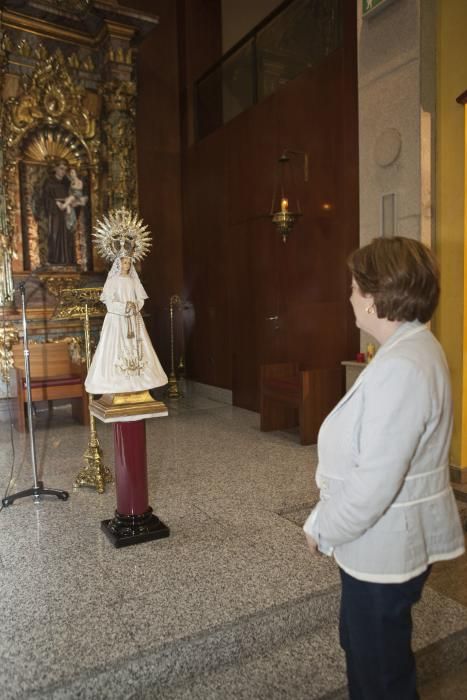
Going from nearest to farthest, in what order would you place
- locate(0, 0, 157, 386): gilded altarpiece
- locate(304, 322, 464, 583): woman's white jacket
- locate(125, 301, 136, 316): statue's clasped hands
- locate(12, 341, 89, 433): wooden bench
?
locate(304, 322, 464, 583): woman's white jacket, locate(125, 301, 136, 316): statue's clasped hands, locate(12, 341, 89, 433): wooden bench, locate(0, 0, 157, 386): gilded altarpiece

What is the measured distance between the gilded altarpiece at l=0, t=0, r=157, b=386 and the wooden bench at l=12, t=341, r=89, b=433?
19 centimetres

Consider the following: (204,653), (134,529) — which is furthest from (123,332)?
(204,653)

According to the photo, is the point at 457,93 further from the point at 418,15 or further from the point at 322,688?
the point at 322,688

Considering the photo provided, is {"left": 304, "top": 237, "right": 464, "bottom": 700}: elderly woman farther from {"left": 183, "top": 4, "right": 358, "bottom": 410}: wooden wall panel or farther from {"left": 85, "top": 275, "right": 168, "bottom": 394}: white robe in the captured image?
{"left": 183, "top": 4, "right": 358, "bottom": 410}: wooden wall panel

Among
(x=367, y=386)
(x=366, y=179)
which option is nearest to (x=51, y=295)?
(x=366, y=179)

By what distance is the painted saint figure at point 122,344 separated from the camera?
10.4 ft

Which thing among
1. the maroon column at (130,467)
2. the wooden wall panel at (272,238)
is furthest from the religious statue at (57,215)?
the maroon column at (130,467)

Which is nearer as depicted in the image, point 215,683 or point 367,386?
point 367,386

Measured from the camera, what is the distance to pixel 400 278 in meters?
1.37

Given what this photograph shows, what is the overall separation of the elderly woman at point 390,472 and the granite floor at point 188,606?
0.96 meters

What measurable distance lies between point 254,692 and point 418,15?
4.16m

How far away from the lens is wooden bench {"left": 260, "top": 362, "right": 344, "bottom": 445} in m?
5.16

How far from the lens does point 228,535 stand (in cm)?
321

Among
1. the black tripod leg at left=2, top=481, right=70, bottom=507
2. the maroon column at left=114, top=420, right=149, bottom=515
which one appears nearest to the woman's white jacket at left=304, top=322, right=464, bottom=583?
the maroon column at left=114, top=420, right=149, bottom=515
